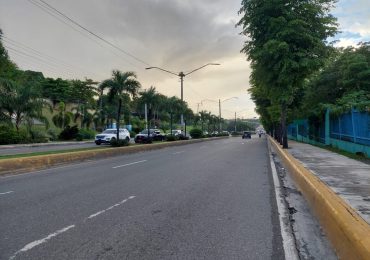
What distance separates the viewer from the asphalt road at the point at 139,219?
5.50 metres

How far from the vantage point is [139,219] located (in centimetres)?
730

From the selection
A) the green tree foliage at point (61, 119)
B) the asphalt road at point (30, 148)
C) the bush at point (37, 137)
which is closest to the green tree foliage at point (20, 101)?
the bush at point (37, 137)

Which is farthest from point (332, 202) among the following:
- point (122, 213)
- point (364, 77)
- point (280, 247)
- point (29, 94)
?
point (29, 94)

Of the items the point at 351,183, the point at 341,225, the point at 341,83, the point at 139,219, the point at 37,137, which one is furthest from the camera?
the point at 37,137

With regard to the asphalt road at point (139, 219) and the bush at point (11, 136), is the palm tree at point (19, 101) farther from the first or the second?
the asphalt road at point (139, 219)

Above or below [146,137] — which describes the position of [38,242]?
below

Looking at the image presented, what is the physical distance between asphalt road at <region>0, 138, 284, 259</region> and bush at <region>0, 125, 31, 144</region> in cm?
2942

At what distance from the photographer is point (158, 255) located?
5.31 metres

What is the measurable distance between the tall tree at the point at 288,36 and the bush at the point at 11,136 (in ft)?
82.2

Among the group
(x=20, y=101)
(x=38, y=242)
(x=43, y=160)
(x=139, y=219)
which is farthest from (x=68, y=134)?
(x=38, y=242)

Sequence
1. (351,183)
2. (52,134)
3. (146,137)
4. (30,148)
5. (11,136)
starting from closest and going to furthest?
1. (351,183)
2. (30,148)
3. (11,136)
4. (146,137)
5. (52,134)

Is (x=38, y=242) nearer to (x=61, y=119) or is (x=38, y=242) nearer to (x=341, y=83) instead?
(x=341, y=83)

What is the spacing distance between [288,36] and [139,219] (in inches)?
828

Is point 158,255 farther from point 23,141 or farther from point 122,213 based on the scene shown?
point 23,141
